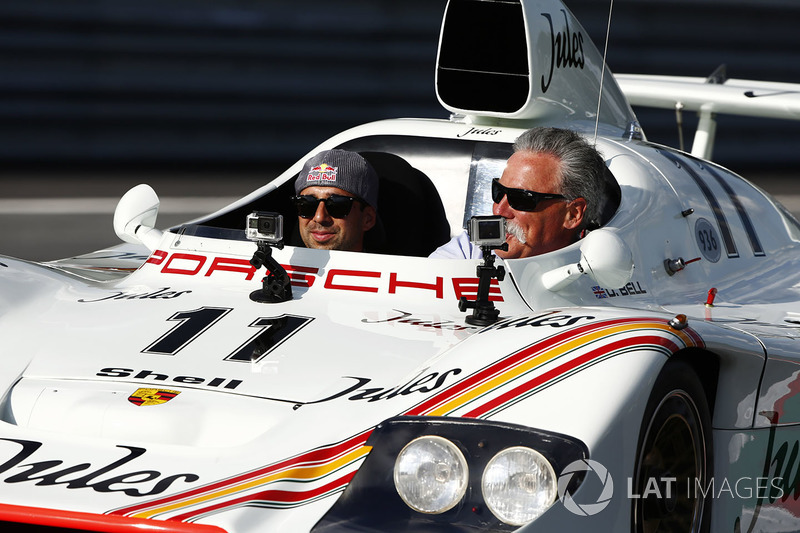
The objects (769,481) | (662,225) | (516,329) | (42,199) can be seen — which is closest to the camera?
(516,329)

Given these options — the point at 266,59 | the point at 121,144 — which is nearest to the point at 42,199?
the point at 121,144

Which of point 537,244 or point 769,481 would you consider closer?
point 769,481

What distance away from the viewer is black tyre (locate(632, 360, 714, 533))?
2463 millimetres

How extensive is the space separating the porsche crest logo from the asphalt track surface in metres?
5.90

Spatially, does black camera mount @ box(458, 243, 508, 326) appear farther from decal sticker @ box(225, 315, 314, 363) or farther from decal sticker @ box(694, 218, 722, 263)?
decal sticker @ box(694, 218, 722, 263)

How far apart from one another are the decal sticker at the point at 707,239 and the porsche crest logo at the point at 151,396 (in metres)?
2.26

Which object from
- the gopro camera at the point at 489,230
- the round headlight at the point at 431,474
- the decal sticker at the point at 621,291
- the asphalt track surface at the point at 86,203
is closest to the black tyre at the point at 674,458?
the round headlight at the point at 431,474

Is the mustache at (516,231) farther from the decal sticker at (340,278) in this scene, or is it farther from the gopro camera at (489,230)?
the gopro camera at (489,230)

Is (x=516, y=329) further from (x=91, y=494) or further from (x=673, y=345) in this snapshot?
(x=91, y=494)

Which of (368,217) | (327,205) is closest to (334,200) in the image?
(327,205)

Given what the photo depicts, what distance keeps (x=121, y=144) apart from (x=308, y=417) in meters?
10.0

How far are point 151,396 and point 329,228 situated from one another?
43.1 inches

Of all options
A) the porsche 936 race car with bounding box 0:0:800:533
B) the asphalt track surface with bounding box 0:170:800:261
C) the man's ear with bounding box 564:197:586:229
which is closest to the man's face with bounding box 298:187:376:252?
the porsche 936 race car with bounding box 0:0:800:533

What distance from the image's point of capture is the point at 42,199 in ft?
35.4
